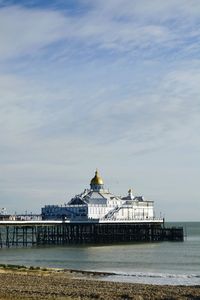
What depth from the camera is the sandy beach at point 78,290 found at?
30875 millimetres

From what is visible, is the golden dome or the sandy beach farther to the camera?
the golden dome

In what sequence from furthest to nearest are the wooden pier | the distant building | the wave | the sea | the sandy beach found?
the distant building
the wooden pier
the sea
the wave
the sandy beach

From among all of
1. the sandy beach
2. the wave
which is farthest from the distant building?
the sandy beach

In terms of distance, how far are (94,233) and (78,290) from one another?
54.3m

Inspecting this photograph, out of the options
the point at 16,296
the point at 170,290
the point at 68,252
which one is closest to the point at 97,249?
the point at 68,252

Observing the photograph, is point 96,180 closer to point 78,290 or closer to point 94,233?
point 94,233

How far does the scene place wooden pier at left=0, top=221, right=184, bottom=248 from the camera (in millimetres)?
85062

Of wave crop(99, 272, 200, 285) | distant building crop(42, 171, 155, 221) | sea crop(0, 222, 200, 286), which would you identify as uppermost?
distant building crop(42, 171, 155, 221)

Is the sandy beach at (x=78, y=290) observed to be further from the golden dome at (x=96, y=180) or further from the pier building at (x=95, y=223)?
the golden dome at (x=96, y=180)

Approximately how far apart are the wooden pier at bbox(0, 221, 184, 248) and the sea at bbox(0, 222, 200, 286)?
6919 mm

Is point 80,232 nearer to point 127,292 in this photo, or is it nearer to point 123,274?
point 123,274

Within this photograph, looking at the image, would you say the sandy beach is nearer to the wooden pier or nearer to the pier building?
the pier building

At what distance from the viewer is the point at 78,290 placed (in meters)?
33.6

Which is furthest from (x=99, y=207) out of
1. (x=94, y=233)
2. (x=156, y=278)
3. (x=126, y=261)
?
(x=156, y=278)
